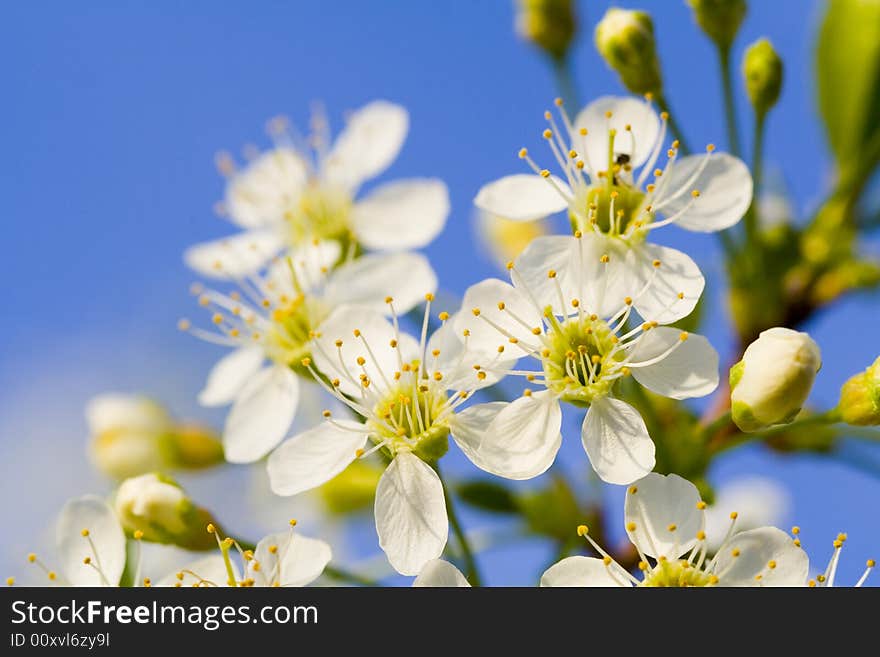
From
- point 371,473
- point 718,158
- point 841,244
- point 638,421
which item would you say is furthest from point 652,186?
point 371,473

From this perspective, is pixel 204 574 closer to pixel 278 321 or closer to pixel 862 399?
pixel 278 321

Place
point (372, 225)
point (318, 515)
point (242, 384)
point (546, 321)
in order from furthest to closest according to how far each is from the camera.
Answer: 1. point (318, 515)
2. point (372, 225)
3. point (242, 384)
4. point (546, 321)

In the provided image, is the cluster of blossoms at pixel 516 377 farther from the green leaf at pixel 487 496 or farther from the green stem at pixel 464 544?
the green leaf at pixel 487 496

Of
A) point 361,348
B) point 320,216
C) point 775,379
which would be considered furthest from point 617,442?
point 320,216

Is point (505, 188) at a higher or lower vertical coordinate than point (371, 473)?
higher

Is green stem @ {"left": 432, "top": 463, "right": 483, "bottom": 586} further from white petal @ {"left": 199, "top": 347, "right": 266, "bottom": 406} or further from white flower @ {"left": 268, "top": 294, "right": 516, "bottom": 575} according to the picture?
white petal @ {"left": 199, "top": 347, "right": 266, "bottom": 406}

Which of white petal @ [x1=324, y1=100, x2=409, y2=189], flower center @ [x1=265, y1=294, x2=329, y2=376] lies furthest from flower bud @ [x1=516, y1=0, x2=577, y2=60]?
flower center @ [x1=265, y1=294, x2=329, y2=376]

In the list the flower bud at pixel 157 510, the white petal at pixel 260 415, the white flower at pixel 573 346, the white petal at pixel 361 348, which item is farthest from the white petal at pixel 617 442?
the flower bud at pixel 157 510

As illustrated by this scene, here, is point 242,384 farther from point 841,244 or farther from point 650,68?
point 841,244
